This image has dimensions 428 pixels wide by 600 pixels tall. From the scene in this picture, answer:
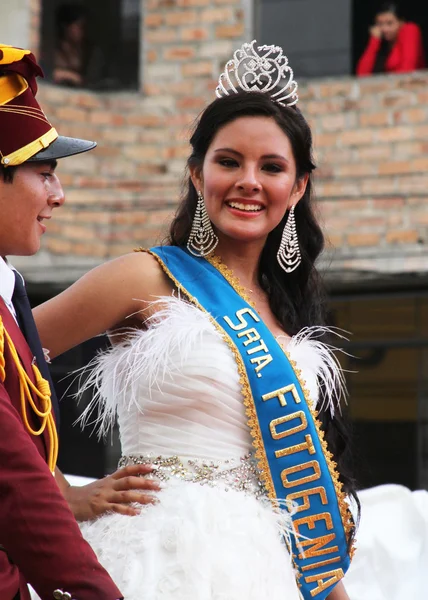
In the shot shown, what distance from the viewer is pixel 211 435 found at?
2607 mm

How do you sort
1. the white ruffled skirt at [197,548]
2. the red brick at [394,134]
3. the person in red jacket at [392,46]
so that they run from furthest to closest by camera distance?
the person in red jacket at [392,46] < the red brick at [394,134] < the white ruffled skirt at [197,548]

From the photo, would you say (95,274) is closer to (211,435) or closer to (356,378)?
(211,435)

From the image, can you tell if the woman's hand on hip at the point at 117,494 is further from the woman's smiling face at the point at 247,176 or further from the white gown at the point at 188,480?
the woman's smiling face at the point at 247,176

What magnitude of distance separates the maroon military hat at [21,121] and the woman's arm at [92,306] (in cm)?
50

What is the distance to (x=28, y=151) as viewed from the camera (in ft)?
6.97

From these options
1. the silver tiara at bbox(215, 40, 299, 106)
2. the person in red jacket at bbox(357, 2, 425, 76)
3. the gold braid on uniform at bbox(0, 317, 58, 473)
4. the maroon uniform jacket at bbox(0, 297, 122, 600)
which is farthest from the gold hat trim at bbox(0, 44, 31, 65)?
the person in red jacket at bbox(357, 2, 425, 76)

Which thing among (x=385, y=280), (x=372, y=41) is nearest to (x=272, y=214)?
(x=385, y=280)

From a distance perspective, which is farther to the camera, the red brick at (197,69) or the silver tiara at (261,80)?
the red brick at (197,69)

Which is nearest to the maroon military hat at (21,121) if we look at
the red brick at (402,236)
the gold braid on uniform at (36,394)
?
the gold braid on uniform at (36,394)

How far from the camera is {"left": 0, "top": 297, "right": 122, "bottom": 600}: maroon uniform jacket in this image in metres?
1.87

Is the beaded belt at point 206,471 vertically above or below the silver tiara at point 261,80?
below

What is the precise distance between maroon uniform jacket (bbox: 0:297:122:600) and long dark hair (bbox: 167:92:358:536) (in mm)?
1042

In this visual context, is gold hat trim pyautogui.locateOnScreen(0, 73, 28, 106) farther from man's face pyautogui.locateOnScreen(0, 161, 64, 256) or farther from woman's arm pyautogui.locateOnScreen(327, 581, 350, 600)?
woman's arm pyautogui.locateOnScreen(327, 581, 350, 600)

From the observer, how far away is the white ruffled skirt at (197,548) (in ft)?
7.93
